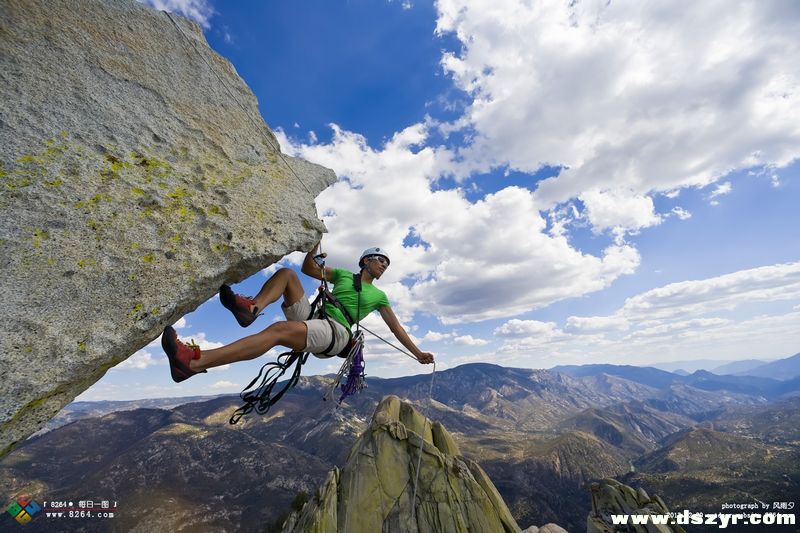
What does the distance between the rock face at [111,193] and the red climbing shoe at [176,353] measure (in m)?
0.22

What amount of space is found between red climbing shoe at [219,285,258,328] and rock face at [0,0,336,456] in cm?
21

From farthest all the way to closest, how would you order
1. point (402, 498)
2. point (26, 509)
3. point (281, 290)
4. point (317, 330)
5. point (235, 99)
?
point (26, 509) → point (402, 498) → point (235, 99) → point (317, 330) → point (281, 290)

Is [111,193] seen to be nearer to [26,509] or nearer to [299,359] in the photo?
[299,359]

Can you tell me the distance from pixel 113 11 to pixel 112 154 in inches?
120

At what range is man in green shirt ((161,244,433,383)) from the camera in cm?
454

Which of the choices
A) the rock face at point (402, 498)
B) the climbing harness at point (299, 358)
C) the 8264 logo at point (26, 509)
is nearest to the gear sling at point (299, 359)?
the climbing harness at point (299, 358)

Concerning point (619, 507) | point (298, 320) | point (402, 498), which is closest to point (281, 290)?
point (298, 320)

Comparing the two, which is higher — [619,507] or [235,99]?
[235,99]

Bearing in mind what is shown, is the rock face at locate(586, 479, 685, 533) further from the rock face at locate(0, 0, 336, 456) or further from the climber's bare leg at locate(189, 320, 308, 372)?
the rock face at locate(0, 0, 336, 456)

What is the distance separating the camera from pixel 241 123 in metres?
6.55

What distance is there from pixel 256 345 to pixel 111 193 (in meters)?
2.49

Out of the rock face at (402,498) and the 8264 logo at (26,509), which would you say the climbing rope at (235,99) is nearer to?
the rock face at (402,498)

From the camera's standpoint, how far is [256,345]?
16.5 ft

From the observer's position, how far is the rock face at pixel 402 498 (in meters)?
16.2
